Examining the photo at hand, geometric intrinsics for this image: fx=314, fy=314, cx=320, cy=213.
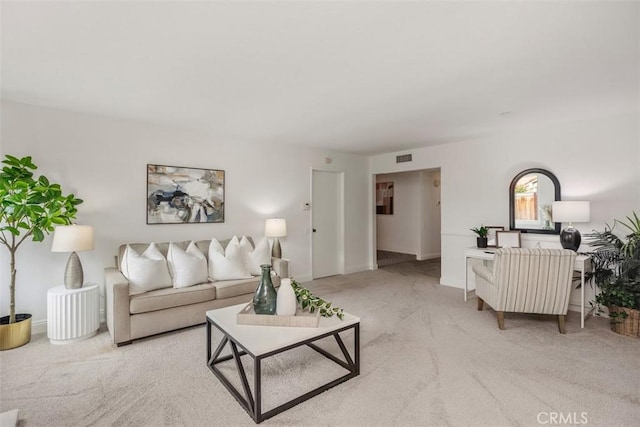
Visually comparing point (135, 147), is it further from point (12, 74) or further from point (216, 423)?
point (216, 423)

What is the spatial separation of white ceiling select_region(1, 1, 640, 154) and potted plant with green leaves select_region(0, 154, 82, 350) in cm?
76

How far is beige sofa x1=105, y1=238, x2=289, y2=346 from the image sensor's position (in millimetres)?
2842

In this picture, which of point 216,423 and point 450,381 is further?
point 450,381

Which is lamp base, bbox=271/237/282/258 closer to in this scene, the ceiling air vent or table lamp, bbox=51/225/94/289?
table lamp, bbox=51/225/94/289

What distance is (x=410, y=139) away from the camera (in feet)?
15.6

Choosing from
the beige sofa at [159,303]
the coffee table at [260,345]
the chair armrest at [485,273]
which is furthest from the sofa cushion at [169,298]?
the chair armrest at [485,273]

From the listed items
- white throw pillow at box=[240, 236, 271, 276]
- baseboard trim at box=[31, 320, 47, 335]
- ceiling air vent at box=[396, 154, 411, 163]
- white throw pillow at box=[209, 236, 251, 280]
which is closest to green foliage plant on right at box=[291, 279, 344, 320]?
white throw pillow at box=[209, 236, 251, 280]

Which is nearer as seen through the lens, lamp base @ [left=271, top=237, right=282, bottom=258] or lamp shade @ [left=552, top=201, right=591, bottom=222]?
lamp shade @ [left=552, top=201, right=591, bottom=222]

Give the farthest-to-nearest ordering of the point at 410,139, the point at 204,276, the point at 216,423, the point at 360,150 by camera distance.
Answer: the point at 360,150 → the point at 410,139 → the point at 204,276 → the point at 216,423

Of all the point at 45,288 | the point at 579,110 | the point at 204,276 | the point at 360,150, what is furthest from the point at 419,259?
the point at 45,288

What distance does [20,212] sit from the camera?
273 centimetres

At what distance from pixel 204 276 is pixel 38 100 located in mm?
2333

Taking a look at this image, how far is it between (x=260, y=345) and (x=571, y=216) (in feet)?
12.1

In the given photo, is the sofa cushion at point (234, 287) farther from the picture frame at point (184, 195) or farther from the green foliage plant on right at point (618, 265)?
the green foliage plant on right at point (618, 265)
